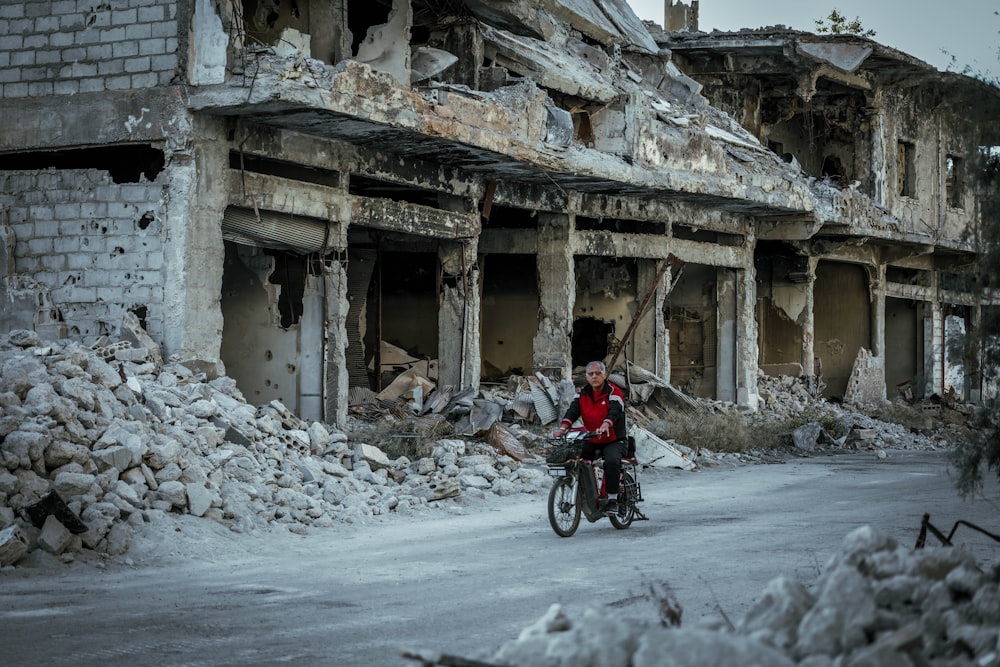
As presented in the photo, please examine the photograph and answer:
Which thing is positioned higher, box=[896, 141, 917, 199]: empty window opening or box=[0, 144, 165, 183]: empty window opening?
box=[896, 141, 917, 199]: empty window opening

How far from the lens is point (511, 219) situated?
24188mm

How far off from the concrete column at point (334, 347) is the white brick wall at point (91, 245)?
299cm

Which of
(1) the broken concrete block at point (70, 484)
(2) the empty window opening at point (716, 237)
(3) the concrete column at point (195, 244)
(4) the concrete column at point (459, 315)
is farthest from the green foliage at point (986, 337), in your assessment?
(2) the empty window opening at point (716, 237)

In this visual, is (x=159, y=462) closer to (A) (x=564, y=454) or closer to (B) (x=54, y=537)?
(B) (x=54, y=537)

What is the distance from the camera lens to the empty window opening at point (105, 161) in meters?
15.5

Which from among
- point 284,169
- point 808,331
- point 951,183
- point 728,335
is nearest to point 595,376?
point 284,169

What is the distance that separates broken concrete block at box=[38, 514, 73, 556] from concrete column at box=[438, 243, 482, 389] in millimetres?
11195

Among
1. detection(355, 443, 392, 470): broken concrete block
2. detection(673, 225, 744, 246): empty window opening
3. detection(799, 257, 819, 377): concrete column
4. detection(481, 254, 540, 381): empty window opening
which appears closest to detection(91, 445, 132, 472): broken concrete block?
detection(355, 443, 392, 470): broken concrete block

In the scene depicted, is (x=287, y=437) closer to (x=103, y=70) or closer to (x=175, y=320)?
(x=175, y=320)

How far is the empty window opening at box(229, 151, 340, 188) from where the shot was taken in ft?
52.7

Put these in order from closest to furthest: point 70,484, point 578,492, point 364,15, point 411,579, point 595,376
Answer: point 411,579 → point 70,484 → point 578,492 → point 595,376 → point 364,15

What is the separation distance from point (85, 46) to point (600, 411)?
8.56m

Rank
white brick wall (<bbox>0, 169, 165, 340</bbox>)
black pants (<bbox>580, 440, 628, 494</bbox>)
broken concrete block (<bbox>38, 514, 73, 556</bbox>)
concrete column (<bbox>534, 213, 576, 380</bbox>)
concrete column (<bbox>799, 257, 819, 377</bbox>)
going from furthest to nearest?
1. concrete column (<bbox>799, 257, 819, 377</bbox>)
2. concrete column (<bbox>534, 213, 576, 380</bbox>)
3. white brick wall (<bbox>0, 169, 165, 340</bbox>)
4. black pants (<bbox>580, 440, 628, 494</bbox>)
5. broken concrete block (<bbox>38, 514, 73, 556</bbox>)

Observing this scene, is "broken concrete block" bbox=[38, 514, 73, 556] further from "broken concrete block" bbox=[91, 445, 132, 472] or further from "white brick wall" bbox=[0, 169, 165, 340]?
"white brick wall" bbox=[0, 169, 165, 340]
